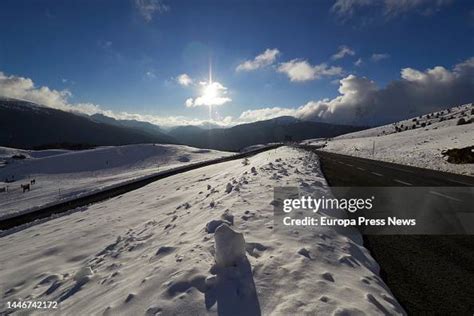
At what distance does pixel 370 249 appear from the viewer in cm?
548

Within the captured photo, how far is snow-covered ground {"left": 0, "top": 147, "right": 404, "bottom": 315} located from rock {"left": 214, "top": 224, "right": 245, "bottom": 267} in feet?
0.06

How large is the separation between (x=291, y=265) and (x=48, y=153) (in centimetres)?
6800

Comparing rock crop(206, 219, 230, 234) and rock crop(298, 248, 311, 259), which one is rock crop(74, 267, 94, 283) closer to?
rock crop(206, 219, 230, 234)

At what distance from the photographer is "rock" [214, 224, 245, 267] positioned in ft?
15.1

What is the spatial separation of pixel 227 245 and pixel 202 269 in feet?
2.18

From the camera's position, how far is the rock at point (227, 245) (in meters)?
4.60

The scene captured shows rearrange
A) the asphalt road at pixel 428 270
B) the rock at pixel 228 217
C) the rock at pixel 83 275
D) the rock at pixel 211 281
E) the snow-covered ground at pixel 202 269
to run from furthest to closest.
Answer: the rock at pixel 228 217, the rock at pixel 83 275, the rock at pixel 211 281, the snow-covered ground at pixel 202 269, the asphalt road at pixel 428 270

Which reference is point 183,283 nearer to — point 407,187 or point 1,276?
point 1,276

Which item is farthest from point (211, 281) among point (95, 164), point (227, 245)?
point (95, 164)

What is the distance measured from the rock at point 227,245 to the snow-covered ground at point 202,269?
17 millimetres

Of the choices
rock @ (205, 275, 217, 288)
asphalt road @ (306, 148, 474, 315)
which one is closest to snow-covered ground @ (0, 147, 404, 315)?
rock @ (205, 275, 217, 288)

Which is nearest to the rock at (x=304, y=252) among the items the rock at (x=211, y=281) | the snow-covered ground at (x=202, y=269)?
the snow-covered ground at (x=202, y=269)

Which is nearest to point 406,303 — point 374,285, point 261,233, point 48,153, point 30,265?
point 374,285

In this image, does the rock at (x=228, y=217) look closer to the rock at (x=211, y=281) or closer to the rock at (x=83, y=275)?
the rock at (x=211, y=281)
